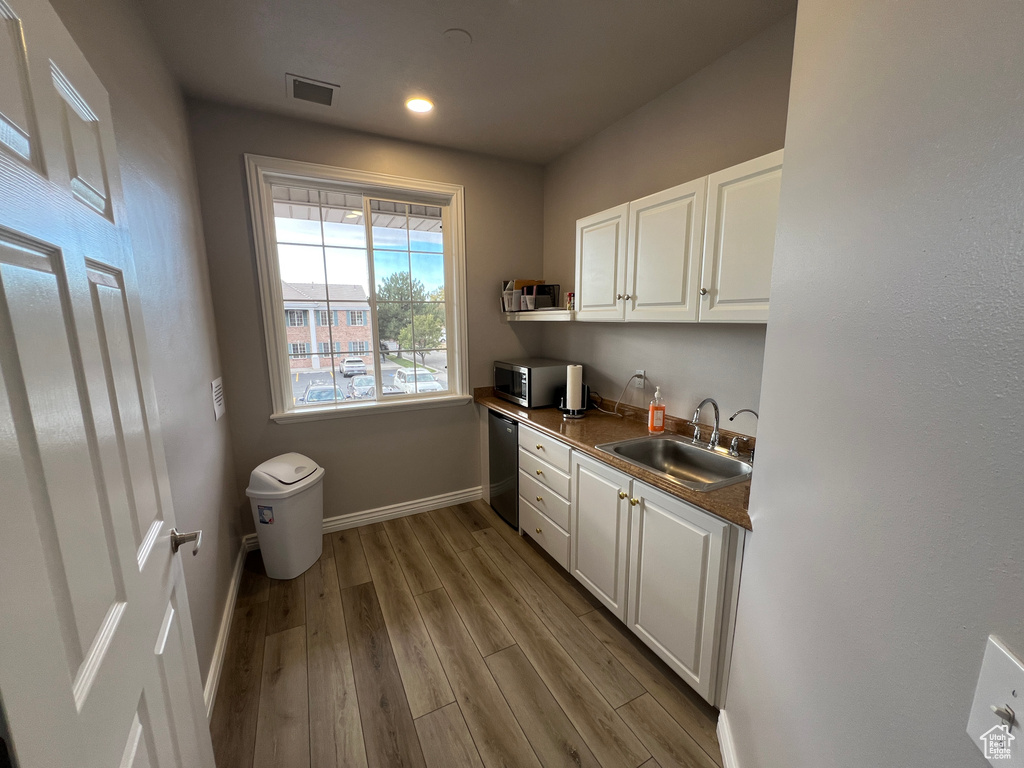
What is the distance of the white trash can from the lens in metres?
2.16

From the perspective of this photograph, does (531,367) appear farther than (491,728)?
Yes

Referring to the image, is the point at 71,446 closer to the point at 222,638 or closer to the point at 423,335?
the point at 222,638

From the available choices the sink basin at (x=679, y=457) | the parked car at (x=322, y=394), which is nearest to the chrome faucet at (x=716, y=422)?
the sink basin at (x=679, y=457)

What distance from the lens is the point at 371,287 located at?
2711 millimetres

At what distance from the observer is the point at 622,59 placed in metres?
1.83

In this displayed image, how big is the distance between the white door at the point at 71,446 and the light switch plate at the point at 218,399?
134 centimetres

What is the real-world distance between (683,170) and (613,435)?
4.70 ft

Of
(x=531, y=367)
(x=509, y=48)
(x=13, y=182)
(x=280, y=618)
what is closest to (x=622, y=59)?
(x=509, y=48)

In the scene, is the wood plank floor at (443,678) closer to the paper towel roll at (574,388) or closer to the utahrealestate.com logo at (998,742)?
the paper towel roll at (574,388)

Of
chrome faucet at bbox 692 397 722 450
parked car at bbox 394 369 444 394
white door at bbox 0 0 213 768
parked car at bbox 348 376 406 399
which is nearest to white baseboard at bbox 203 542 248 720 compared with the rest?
white door at bbox 0 0 213 768

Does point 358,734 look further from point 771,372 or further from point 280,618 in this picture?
point 771,372

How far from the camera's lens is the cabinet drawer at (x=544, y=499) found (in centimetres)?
216

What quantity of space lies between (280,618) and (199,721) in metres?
1.01

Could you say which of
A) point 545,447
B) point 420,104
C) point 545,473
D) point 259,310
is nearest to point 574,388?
point 545,447
